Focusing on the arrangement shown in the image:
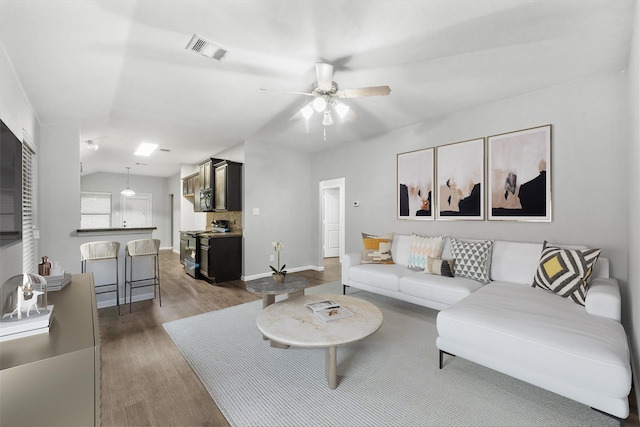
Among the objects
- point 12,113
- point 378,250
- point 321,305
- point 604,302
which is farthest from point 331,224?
point 12,113

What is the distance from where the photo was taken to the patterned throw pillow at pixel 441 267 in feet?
10.9

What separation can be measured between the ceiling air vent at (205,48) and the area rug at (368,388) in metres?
2.75

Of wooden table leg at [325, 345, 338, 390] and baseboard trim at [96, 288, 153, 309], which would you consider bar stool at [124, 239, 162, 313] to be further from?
wooden table leg at [325, 345, 338, 390]

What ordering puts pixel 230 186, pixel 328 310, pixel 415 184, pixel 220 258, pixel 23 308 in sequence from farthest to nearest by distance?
1. pixel 230 186
2. pixel 220 258
3. pixel 415 184
4. pixel 328 310
5. pixel 23 308

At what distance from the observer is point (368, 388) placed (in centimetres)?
200

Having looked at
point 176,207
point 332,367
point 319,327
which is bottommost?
point 332,367

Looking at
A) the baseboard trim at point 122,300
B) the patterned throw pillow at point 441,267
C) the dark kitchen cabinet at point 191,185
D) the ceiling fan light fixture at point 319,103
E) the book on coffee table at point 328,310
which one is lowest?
the baseboard trim at point 122,300

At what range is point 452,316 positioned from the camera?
6.99 feet

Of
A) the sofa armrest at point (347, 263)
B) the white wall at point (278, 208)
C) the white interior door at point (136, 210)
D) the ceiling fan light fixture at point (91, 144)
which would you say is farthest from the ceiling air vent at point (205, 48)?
the white interior door at point (136, 210)

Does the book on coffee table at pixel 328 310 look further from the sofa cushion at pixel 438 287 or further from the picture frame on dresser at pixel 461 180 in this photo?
the picture frame on dresser at pixel 461 180

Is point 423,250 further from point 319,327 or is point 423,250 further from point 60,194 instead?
point 60,194

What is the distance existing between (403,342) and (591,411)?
1296 millimetres

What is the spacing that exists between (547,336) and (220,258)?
4591 millimetres

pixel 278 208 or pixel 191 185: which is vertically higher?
pixel 191 185
